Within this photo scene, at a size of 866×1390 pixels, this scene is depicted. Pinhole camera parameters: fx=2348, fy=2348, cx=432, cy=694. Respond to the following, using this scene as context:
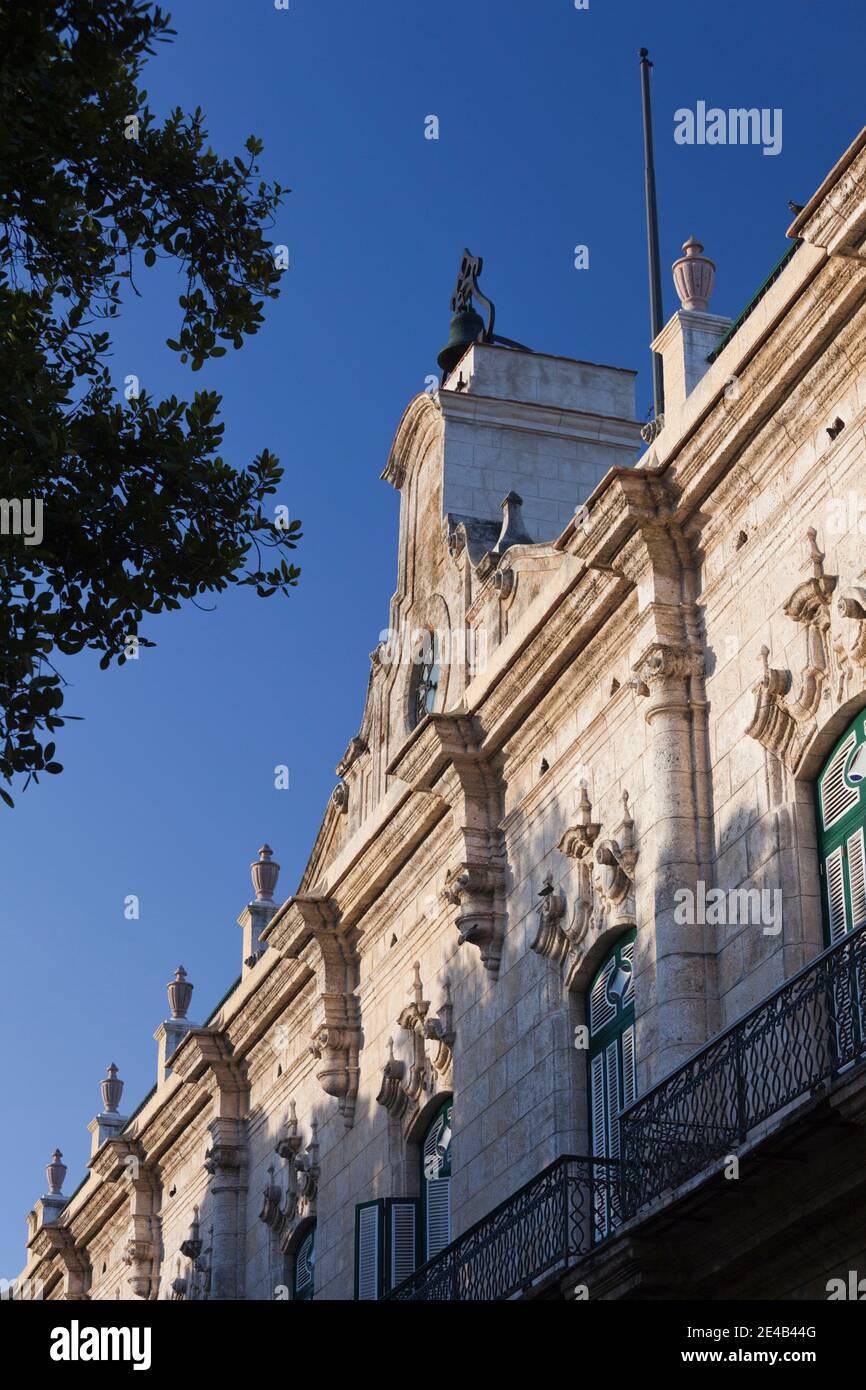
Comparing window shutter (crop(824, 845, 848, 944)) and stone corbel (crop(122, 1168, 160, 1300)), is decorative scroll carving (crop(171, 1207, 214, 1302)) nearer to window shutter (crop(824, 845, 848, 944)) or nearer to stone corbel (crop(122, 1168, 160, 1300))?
A: stone corbel (crop(122, 1168, 160, 1300))

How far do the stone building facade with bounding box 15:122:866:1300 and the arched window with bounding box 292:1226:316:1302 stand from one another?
86 mm

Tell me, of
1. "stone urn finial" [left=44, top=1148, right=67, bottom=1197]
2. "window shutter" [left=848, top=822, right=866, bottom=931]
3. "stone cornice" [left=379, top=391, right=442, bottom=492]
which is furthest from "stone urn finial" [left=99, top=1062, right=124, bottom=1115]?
"window shutter" [left=848, top=822, right=866, bottom=931]

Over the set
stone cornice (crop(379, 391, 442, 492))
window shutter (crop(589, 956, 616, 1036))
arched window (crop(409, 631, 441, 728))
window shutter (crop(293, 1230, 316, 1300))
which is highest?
stone cornice (crop(379, 391, 442, 492))

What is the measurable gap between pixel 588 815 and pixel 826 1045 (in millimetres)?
4978

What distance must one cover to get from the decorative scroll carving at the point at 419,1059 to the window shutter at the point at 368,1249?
3.45ft

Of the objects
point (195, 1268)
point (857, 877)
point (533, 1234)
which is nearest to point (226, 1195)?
point (195, 1268)

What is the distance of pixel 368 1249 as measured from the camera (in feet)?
68.1

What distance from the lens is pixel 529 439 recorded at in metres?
24.3

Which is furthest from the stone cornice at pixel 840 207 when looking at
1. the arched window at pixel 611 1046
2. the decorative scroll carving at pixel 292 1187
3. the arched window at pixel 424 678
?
the decorative scroll carving at pixel 292 1187

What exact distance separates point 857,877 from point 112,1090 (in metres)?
26.3

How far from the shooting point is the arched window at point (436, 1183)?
2055 centimetres

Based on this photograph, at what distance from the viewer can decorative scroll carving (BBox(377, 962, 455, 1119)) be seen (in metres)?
20.7

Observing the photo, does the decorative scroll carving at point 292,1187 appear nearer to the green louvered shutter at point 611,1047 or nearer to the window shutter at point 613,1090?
the green louvered shutter at point 611,1047

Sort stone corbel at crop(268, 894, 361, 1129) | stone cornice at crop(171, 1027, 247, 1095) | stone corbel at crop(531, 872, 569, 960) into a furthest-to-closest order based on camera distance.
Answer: stone cornice at crop(171, 1027, 247, 1095) → stone corbel at crop(268, 894, 361, 1129) → stone corbel at crop(531, 872, 569, 960)
